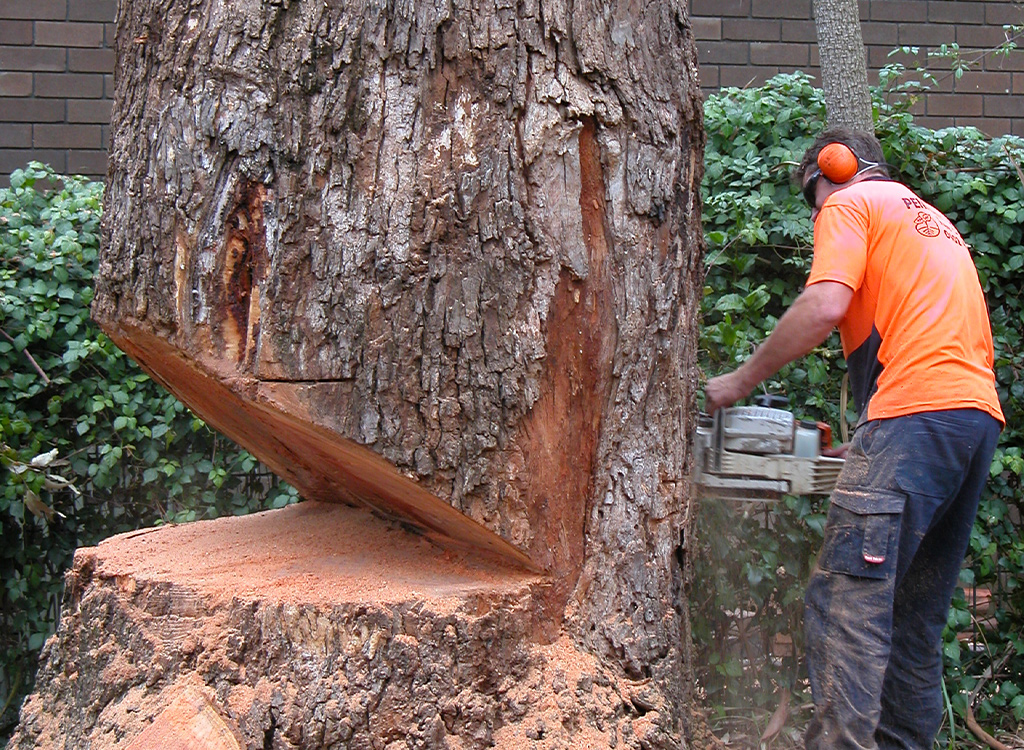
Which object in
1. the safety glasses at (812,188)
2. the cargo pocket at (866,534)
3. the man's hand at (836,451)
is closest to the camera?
the cargo pocket at (866,534)

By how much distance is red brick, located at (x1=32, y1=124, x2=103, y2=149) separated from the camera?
17.6 feet

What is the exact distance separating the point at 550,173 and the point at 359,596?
0.99 m

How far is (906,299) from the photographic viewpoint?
2410 millimetres

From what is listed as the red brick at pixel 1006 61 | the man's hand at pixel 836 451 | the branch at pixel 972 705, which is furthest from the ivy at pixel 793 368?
the red brick at pixel 1006 61

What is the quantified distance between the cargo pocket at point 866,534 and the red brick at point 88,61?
16.5 ft

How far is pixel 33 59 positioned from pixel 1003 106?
20.1 feet

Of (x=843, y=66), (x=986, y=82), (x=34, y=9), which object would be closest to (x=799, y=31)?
(x=986, y=82)

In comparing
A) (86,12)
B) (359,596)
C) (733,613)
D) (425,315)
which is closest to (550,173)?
(425,315)

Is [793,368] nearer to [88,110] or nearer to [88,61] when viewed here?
[88,110]

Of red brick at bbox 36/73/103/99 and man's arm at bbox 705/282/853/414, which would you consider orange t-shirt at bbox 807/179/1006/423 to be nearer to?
man's arm at bbox 705/282/853/414

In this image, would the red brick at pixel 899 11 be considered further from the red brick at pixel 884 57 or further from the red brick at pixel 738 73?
the red brick at pixel 738 73

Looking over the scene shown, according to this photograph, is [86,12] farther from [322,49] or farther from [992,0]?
[992,0]

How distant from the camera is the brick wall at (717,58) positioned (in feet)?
Result: 17.5

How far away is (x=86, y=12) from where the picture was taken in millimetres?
5387
